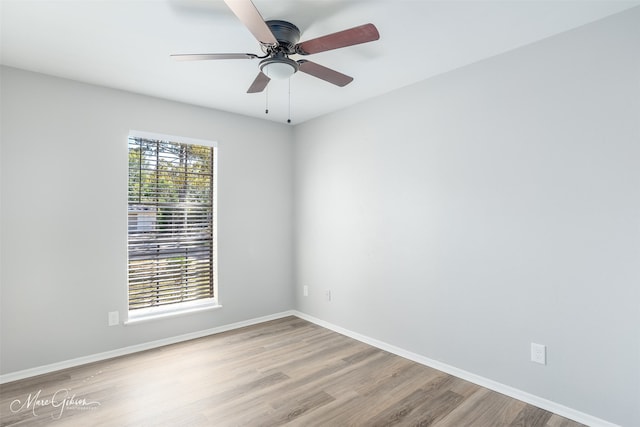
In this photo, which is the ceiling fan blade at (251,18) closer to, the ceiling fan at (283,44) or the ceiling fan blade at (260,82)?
the ceiling fan at (283,44)

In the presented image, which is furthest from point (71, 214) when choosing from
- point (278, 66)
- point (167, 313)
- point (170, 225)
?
point (278, 66)

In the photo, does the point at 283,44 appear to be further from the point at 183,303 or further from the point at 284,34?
the point at 183,303

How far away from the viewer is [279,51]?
6.82 ft

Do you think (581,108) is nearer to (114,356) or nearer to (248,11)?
(248,11)

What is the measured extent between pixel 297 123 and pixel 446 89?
6.92ft

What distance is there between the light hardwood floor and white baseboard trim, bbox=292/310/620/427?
0.05m

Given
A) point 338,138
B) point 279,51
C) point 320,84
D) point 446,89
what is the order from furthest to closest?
point 338,138 < point 320,84 < point 446,89 < point 279,51

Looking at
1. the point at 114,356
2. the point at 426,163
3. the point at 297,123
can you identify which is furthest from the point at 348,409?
the point at 297,123

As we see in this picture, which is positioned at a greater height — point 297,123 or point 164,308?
point 297,123

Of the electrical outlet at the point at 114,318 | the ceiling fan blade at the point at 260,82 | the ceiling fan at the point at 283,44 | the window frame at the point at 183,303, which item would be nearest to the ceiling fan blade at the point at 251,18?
the ceiling fan at the point at 283,44

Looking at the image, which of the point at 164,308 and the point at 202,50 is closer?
the point at 202,50

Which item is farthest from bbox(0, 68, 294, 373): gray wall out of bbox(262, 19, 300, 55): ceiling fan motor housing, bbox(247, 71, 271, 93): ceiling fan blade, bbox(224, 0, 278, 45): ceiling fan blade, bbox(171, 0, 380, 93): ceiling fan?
bbox(224, 0, 278, 45): ceiling fan blade

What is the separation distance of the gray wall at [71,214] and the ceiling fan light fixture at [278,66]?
181cm

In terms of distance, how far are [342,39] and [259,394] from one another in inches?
97.1
